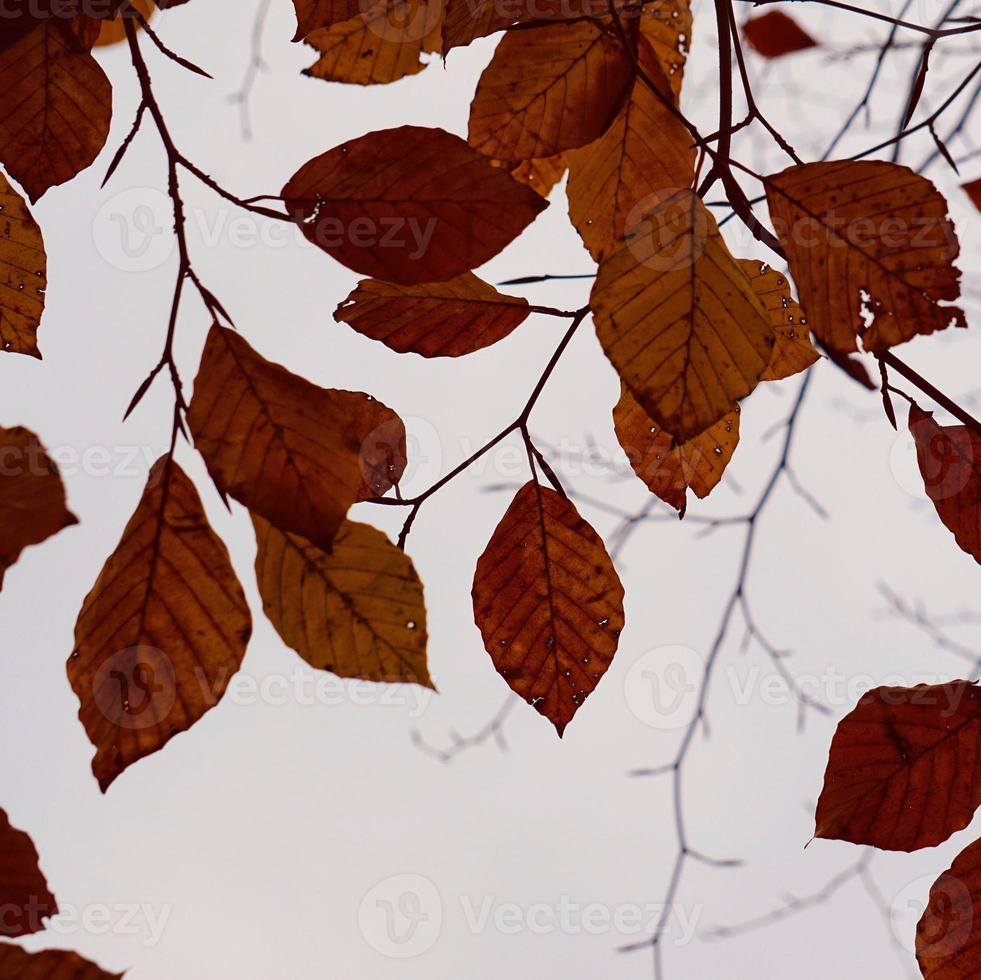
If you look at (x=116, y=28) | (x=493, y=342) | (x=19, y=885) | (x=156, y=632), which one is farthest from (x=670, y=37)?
(x=19, y=885)

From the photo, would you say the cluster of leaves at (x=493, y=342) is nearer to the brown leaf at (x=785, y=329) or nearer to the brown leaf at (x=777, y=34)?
the brown leaf at (x=785, y=329)

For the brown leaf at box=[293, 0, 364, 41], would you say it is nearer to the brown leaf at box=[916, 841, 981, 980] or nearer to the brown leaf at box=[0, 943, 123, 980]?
the brown leaf at box=[0, 943, 123, 980]

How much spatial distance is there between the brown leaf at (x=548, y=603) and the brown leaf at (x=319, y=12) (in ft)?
0.83

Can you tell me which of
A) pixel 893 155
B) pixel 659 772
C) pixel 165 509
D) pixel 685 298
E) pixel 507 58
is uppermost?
pixel 893 155

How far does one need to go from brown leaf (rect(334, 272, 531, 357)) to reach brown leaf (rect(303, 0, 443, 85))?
5.5 inches

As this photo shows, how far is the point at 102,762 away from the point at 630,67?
407mm

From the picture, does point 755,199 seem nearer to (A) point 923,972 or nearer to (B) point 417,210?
(B) point 417,210

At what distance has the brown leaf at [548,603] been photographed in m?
0.47

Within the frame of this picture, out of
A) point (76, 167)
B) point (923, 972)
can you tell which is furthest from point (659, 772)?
point (76, 167)

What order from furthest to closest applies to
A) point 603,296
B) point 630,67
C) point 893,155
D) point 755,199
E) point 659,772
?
point 659,772
point 893,155
point 755,199
point 630,67
point 603,296

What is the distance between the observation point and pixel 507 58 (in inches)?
17.4

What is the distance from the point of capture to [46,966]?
0.33 m

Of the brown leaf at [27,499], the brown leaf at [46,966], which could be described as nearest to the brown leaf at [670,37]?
the brown leaf at [27,499]

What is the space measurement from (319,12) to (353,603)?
281mm
